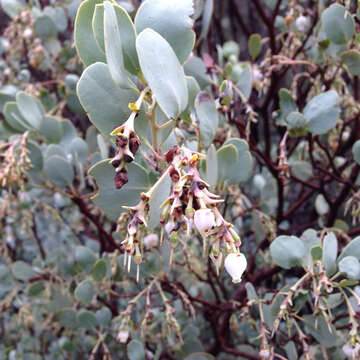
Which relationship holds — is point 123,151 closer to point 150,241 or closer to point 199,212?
point 199,212

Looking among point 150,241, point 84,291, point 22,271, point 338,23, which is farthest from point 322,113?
point 22,271

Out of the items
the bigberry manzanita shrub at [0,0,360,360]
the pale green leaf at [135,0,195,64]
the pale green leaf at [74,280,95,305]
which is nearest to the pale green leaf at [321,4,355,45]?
the bigberry manzanita shrub at [0,0,360,360]

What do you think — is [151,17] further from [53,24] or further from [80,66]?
[53,24]

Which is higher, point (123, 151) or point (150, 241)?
point (123, 151)

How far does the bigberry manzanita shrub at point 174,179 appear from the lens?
20.0 inches

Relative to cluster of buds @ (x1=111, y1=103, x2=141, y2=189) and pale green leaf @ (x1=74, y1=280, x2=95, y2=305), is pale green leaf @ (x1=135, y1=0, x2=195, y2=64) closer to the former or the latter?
cluster of buds @ (x1=111, y1=103, x2=141, y2=189)

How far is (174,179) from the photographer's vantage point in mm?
466

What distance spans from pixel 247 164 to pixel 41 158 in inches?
21.0

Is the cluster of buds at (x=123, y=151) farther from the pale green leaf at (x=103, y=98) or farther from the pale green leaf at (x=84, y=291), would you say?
the pale green leaf at (x=84, y=291)

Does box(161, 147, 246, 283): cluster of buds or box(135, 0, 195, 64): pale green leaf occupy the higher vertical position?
box(135, 0, 195, 64): pale green leaf

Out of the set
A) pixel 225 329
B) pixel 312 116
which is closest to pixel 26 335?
pixel 225 329

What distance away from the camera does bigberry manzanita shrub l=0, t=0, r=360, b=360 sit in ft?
1.66

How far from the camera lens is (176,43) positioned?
0.60 m

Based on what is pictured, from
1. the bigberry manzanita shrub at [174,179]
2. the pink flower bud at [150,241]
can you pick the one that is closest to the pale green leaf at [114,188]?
the bigberry manzanita shrub at [174,179]
